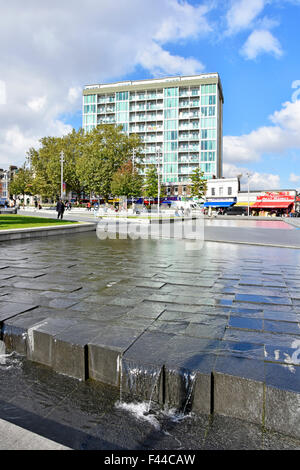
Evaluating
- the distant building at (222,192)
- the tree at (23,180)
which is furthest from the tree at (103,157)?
the distant building at (222,192)

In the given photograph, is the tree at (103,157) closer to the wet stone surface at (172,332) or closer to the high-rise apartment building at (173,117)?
the high-rise apartment building at (173,117)

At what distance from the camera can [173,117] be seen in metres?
77.7

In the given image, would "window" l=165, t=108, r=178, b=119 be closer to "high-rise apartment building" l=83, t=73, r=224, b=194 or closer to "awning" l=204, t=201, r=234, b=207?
"high-rise apartment building" l=83, t=73, r=224, b=194

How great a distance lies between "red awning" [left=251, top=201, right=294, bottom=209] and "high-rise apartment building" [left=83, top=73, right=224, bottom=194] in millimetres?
13751

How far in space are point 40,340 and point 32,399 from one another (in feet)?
2.05

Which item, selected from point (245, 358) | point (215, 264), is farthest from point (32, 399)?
point (215, 264)

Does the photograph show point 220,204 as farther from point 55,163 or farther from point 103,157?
point 55,163

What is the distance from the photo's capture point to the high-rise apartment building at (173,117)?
7481cm

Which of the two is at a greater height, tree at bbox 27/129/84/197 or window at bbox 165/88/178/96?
window at bbox 165/88/178/96

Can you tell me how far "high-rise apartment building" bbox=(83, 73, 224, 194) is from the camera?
245ft

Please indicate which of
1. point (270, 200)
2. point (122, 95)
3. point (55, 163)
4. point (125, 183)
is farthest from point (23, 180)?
point (270, 200)

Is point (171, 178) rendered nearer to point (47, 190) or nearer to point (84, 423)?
point (47, 190)

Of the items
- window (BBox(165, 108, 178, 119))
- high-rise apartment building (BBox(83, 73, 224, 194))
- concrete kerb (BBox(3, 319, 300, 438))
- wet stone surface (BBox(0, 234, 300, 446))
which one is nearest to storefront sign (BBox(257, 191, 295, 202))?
high-rise apartment building (BBox(83, 73, 224, 194))

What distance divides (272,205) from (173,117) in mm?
32099
